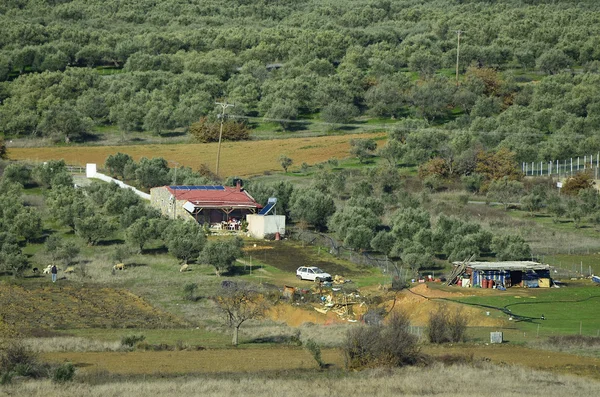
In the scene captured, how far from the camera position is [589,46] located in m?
134

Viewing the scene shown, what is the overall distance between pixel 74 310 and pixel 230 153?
142ft

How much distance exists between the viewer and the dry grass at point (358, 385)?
103 ft

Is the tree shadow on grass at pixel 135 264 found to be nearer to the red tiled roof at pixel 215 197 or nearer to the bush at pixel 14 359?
the red tiled roof at pixel 215 197

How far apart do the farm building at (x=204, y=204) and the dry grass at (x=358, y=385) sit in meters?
33.1

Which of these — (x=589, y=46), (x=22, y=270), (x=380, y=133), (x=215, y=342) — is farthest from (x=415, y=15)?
(x=215, y=342)

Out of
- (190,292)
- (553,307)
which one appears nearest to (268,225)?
(190,292)

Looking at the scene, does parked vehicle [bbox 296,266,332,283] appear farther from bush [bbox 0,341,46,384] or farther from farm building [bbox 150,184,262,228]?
bush [bbox 0,341,46,384]

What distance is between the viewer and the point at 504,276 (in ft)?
176

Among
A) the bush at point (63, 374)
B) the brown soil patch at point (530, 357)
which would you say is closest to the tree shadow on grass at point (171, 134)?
the brown soil patch at point (530, 357)

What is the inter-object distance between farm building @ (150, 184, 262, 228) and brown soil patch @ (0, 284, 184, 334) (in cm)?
1396

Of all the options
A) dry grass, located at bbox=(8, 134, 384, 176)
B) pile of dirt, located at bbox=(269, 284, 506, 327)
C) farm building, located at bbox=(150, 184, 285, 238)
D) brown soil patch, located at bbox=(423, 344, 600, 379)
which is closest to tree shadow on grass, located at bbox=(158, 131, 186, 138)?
dry grass, located at bbox=(8, 134, 384, 176)

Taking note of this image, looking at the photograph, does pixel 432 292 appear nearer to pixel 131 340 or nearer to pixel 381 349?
pixel 381 349

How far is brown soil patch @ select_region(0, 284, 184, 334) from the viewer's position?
45.9 meters

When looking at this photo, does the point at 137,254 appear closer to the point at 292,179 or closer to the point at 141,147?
the point at 292,179
